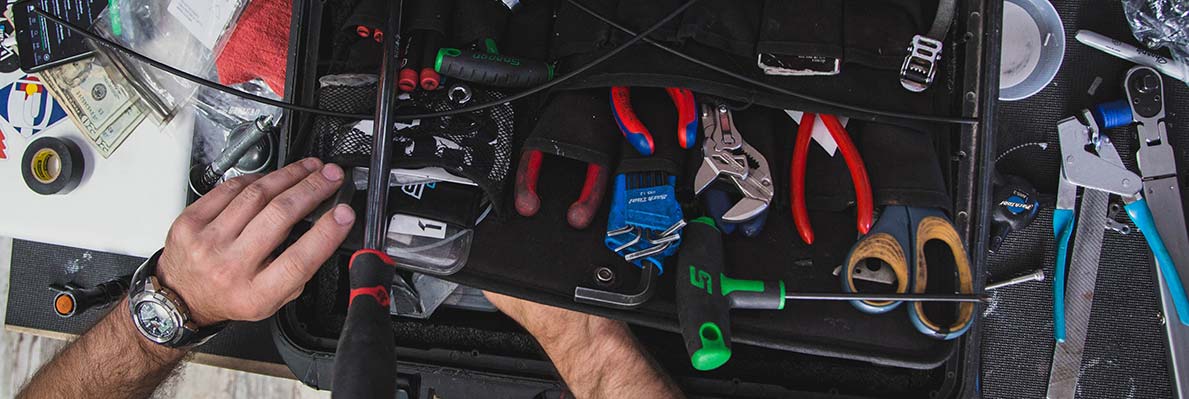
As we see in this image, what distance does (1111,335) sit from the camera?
1.06 m

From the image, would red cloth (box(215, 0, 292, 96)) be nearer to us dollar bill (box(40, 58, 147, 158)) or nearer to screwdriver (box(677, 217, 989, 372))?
us dollar bill (box(40, 58, 147, 158))

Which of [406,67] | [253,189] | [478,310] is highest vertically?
[406,67]

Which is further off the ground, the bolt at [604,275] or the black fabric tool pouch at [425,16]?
the black fabric tool pouch at [425,16]

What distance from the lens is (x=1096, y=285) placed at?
105 cm

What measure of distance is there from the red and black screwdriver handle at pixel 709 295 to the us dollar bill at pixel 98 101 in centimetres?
76

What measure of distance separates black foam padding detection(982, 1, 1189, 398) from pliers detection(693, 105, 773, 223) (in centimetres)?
48

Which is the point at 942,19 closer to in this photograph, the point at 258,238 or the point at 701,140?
the point at 701,140

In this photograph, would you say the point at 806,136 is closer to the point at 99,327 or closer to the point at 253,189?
the point at 253,189

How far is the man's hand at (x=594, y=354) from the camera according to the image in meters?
0.79

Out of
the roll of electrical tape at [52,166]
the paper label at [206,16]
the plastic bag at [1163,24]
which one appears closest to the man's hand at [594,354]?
the paper label at [206,16]

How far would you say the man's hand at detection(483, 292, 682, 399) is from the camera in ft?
2.59

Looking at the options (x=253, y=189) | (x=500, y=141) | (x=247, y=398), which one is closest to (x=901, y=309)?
(x=500, y=141)

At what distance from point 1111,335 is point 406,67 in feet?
3.15

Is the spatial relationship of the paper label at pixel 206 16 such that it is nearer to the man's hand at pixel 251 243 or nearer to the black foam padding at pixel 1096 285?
the man's hand at pixel 251 243
